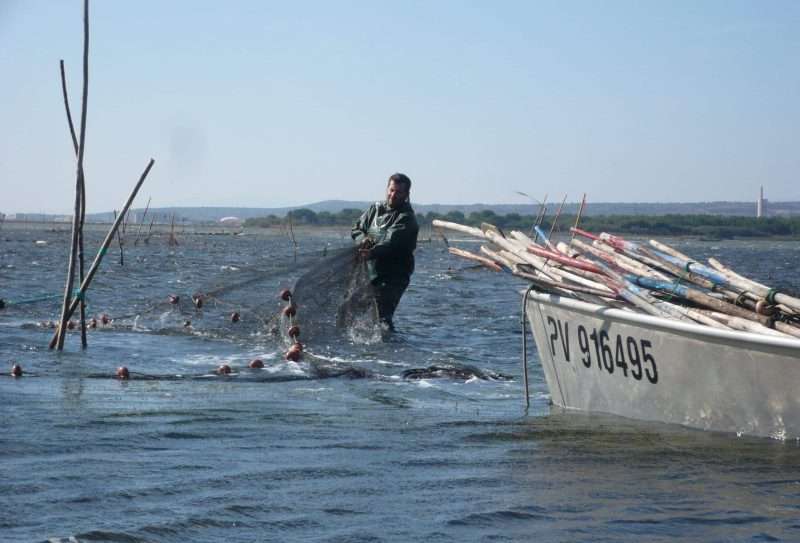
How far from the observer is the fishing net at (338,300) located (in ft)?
44.9

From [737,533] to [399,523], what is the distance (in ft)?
4.96

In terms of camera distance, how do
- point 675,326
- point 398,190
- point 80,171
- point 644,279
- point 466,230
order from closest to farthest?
point 675,326 < point 644,279 < point 466,230 < point 80,171 < point 398,190

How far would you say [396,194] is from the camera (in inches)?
534

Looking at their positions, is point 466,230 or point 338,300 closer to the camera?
point 466,230

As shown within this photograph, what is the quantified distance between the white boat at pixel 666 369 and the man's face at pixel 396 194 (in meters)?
3.88

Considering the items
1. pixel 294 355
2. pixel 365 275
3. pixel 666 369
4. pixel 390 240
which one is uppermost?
pixel 390 240

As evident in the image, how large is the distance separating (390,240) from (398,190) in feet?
1.73

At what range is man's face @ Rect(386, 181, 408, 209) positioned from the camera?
44.4 ft

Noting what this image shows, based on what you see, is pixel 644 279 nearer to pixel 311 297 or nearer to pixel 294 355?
pixel 294 355

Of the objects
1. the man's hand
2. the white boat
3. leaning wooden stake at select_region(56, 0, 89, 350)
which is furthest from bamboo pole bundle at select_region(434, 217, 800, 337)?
leaning wooden stake at select_region(56, 0, 89, 350)

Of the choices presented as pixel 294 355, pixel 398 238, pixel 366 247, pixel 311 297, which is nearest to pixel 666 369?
pixel 294 355

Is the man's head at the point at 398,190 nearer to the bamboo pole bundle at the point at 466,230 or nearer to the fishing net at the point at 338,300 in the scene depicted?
the fishing net at the point at 338,300

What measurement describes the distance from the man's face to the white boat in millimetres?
3879

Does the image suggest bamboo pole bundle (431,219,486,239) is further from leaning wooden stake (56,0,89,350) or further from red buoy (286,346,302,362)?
leaning wooden stake (56,0,89,350)
